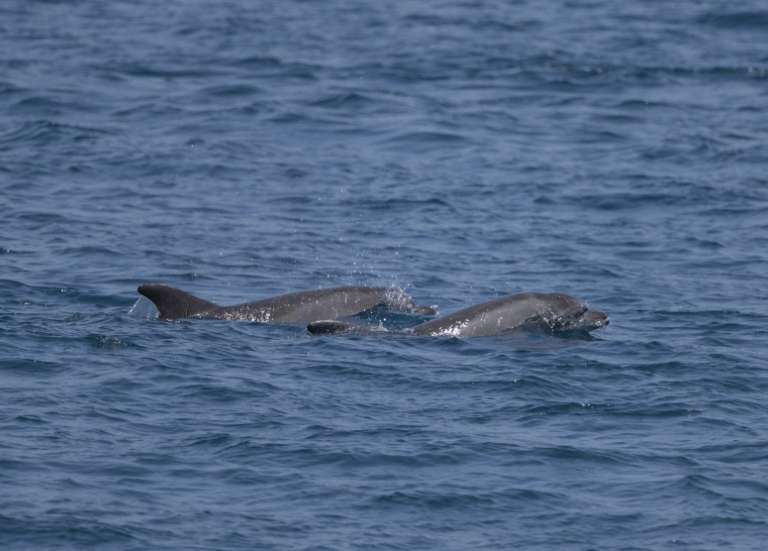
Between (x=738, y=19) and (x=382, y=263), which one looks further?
(x=738, y=19)

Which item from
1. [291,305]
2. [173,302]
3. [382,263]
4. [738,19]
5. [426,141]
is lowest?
[382,263]

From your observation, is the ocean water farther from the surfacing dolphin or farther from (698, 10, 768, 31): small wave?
the surfacing dolphin

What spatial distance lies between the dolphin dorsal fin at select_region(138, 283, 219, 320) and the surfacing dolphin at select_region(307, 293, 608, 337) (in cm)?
179

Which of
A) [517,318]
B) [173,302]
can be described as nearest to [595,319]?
[517,318]

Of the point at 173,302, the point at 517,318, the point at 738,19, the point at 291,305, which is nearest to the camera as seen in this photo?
the point at 173,302

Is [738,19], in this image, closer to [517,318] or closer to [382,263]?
[382,263]

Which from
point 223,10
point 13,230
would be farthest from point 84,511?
point 223,10

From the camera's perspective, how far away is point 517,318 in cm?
1852

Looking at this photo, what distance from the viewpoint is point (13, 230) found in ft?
75.2

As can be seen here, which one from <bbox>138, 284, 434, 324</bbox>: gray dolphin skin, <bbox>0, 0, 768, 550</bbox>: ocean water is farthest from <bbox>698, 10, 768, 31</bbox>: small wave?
<bbox>138, 284, 434, 324</bbox>: gray dolphin skin

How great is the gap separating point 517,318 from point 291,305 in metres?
2.77

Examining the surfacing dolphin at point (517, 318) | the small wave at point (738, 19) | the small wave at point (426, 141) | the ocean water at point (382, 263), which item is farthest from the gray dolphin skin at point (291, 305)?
the small wave at point (738, 19)

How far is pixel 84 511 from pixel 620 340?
790 centimetres

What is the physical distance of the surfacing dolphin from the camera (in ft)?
59.3
